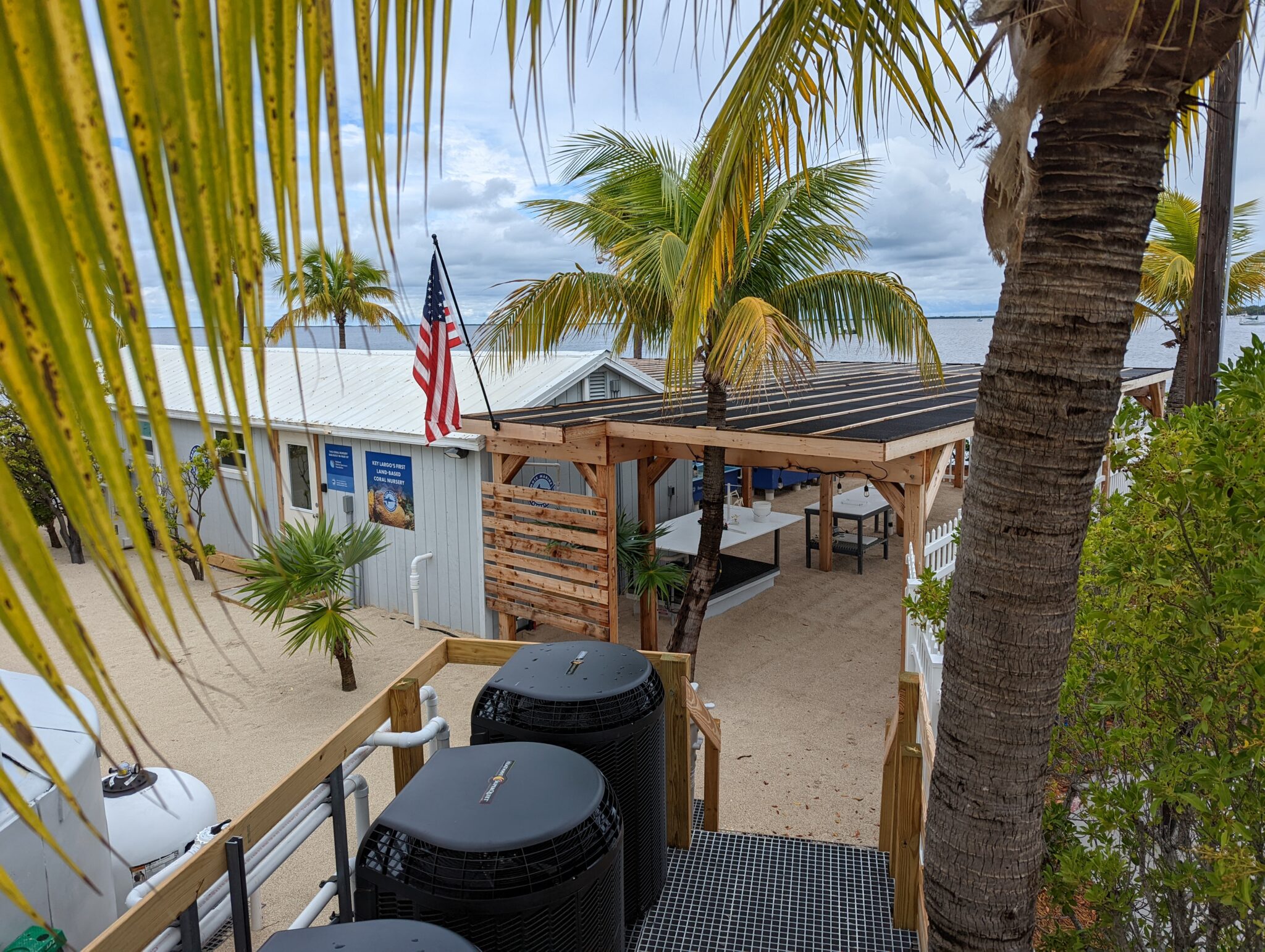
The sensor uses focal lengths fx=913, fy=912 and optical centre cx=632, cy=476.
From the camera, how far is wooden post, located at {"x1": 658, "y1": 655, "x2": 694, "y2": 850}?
4.53 metres

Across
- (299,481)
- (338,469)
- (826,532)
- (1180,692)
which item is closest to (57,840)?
(1180,692)

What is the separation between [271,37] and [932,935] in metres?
3.03

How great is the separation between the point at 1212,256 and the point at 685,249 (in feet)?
12.6

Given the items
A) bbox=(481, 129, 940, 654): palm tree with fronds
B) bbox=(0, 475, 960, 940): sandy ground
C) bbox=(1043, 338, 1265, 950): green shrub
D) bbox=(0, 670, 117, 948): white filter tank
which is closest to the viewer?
bbox=(1043, 338, 1265, 950): green shrub

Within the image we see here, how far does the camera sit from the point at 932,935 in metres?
2.75

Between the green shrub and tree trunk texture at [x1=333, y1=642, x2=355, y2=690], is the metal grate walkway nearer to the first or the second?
the green shrub

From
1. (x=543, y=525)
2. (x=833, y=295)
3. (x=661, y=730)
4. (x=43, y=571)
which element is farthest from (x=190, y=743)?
(x=43, y=571)

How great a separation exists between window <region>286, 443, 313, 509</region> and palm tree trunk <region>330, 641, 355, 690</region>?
3733 millimetres

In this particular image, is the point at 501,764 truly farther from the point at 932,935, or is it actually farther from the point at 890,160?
the point at 890,160

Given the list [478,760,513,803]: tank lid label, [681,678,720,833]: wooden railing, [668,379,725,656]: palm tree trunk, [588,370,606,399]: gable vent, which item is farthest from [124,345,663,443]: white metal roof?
[478,760,513,803]: tank lid label

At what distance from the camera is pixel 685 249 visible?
717cm

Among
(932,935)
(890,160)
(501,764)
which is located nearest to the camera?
(890,160)

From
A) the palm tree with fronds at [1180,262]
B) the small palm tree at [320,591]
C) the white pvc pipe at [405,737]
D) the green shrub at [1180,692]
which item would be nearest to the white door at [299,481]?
the small palm tree at [320,591]

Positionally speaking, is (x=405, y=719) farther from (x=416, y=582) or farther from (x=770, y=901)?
(x=416, y=582)
